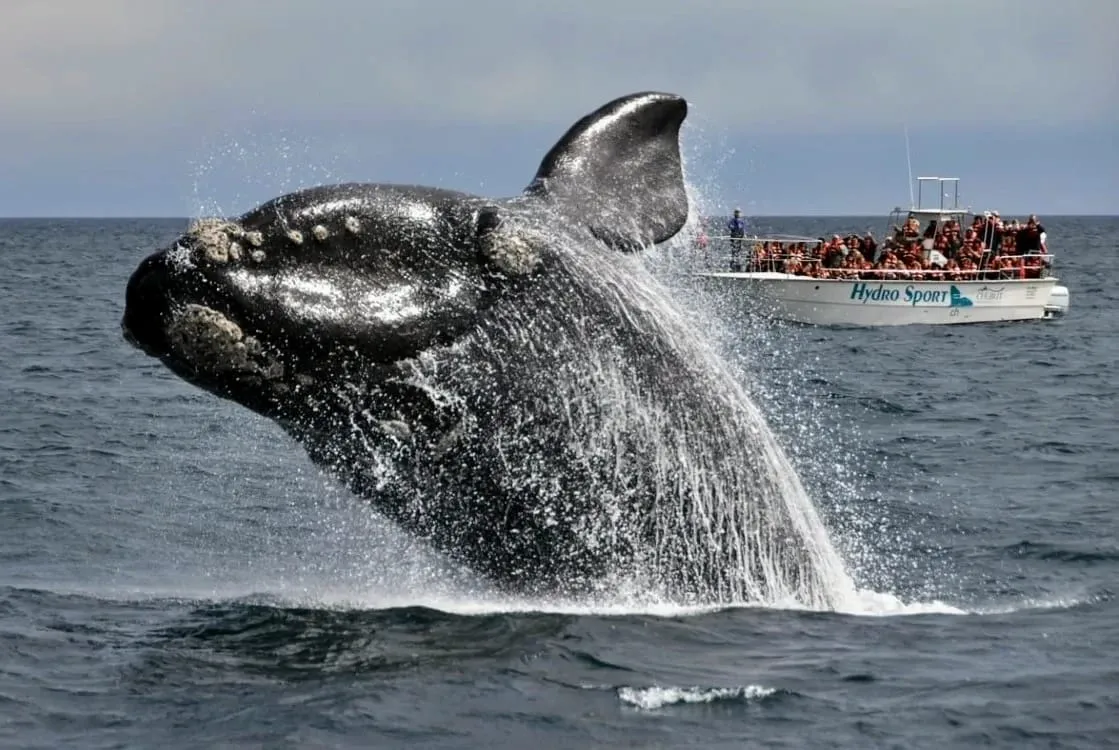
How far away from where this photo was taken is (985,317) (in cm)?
4750

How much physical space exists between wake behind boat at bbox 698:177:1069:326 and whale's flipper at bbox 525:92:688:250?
35.9 m

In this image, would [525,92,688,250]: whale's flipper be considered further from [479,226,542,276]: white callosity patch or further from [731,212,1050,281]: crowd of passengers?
[731,212,1050,281]: crowd of passengers

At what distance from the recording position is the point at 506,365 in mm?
9445

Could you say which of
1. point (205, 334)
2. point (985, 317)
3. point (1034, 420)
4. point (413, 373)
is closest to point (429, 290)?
point (413, 373)

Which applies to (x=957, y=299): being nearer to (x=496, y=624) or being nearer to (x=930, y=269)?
(x=930, y=269)

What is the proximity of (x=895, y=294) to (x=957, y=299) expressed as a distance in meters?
1.90

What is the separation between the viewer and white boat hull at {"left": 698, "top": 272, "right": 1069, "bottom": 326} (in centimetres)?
4647

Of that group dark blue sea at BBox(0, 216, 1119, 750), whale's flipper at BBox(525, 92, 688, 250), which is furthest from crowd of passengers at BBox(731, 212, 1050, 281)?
whale's flipper at BBox(525, 92, 688, 250)

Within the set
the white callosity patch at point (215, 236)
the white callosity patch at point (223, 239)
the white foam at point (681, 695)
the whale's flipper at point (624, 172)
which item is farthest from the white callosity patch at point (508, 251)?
the white foam at point (681, 695)

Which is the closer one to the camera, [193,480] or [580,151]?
[580,151]

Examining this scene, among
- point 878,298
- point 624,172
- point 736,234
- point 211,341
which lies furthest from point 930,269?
point 211,341

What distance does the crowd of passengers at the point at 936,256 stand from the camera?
154 feet

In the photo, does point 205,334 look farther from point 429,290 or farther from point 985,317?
point 985,317

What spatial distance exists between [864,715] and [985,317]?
39878 mm
